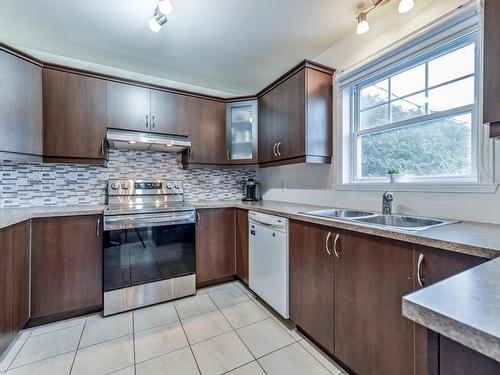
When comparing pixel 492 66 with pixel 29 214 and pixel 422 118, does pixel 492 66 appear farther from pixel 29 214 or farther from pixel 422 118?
pixel 29 214

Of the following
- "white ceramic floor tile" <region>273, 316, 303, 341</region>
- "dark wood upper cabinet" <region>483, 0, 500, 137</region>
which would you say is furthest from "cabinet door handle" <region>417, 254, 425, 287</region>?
"white ceramic floor tile" <region>273, 316, 303, 341</region>

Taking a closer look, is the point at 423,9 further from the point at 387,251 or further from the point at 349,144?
the point at 387,251

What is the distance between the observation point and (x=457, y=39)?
147 cm

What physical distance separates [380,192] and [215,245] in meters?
1.67

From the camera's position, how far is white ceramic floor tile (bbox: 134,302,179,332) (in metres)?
1.91

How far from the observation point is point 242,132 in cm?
299

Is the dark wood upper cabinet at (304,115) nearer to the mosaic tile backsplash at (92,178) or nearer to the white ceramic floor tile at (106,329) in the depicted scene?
the mosaic tile backsplash at (92,178)

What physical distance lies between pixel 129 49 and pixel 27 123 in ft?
3.65

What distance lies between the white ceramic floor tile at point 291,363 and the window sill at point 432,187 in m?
1.28

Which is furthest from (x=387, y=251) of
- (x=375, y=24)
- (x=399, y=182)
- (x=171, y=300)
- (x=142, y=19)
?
(x=142, y=19)

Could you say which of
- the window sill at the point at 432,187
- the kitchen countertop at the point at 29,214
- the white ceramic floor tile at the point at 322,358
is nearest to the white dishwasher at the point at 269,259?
the white ceramic floor tile at the point at 322,358

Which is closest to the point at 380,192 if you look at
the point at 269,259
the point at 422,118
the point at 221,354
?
the point at 422,118

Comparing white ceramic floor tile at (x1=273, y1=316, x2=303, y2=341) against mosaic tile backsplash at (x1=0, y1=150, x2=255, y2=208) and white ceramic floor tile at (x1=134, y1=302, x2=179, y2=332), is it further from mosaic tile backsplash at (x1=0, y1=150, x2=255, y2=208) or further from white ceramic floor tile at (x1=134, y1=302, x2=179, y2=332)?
mosaic tile backsplash at (x1=0, y1=150, x2=255, y2=208)

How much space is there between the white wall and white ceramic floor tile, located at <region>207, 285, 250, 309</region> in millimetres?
1159
